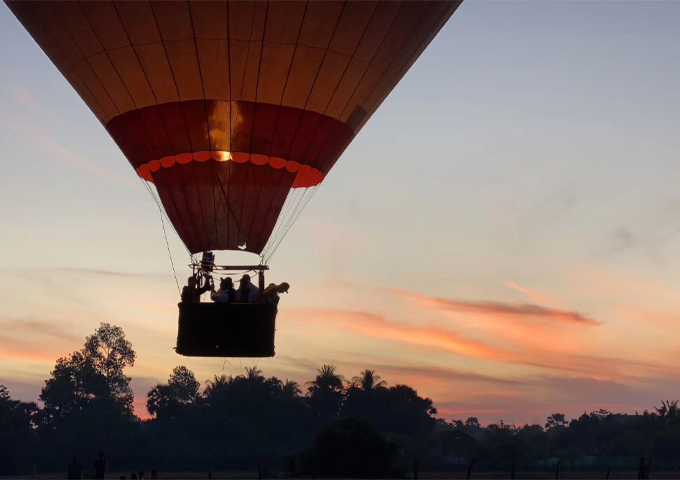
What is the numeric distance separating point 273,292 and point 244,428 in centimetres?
6836

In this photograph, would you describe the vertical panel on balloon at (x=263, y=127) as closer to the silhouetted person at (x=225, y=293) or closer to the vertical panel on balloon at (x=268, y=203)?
the vertical panel on balloon at (x=268, y=203)

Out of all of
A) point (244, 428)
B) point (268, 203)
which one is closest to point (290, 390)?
point (244, 428)

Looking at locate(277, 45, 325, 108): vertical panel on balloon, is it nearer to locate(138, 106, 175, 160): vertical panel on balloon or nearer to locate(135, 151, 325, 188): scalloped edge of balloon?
locate(135, 151, 325, 188): scalloped edge of balloon

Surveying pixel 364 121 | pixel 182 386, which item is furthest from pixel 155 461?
pixel 364 121

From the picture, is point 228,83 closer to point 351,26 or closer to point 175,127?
point 175,127

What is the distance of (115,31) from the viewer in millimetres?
16844

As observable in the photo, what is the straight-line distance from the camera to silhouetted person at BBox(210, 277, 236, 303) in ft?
54.1

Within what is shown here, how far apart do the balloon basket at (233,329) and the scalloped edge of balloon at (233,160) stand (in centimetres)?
298

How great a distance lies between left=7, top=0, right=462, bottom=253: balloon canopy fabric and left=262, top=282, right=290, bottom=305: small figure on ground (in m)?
2.02

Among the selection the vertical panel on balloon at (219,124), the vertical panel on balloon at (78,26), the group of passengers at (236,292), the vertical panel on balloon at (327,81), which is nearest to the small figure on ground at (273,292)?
the group of passengers at (236,292)

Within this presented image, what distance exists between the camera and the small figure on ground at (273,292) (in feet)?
53.6

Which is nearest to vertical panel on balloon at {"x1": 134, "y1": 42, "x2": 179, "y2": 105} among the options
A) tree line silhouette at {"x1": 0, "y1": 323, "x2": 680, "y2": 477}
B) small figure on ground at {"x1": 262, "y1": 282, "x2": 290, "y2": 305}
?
small figure on ground at {"x1": 262, "y1": 282, "x2": 290, "y2": 305}

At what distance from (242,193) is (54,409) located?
254 feet

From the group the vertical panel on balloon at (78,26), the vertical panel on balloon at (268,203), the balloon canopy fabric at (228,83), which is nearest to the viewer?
the balloon canopy fabric at (228,83)
